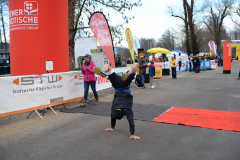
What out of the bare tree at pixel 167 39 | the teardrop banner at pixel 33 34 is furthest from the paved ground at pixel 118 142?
the bare tree at pixel 167 39

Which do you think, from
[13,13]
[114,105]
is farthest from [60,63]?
[114,105]

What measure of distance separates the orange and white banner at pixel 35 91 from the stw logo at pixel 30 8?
8.10ft

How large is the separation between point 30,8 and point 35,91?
3.17m

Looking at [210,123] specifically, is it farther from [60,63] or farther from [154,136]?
[60,63]

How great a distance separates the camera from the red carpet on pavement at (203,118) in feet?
18.7

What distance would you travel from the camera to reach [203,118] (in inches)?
253

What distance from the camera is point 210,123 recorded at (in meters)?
5.91

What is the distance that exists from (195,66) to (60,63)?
18.6 m

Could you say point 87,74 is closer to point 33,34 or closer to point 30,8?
point 33,34

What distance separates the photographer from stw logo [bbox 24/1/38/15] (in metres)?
8.05

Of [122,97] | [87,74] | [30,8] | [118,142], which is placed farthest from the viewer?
[87,74]

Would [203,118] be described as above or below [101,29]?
below

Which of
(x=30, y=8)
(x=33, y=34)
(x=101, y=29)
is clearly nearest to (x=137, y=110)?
(x=101, y=29)

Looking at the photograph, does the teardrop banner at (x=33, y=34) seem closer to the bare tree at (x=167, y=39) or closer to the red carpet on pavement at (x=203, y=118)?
the red carpet on pavement at (x=203, y=118)
